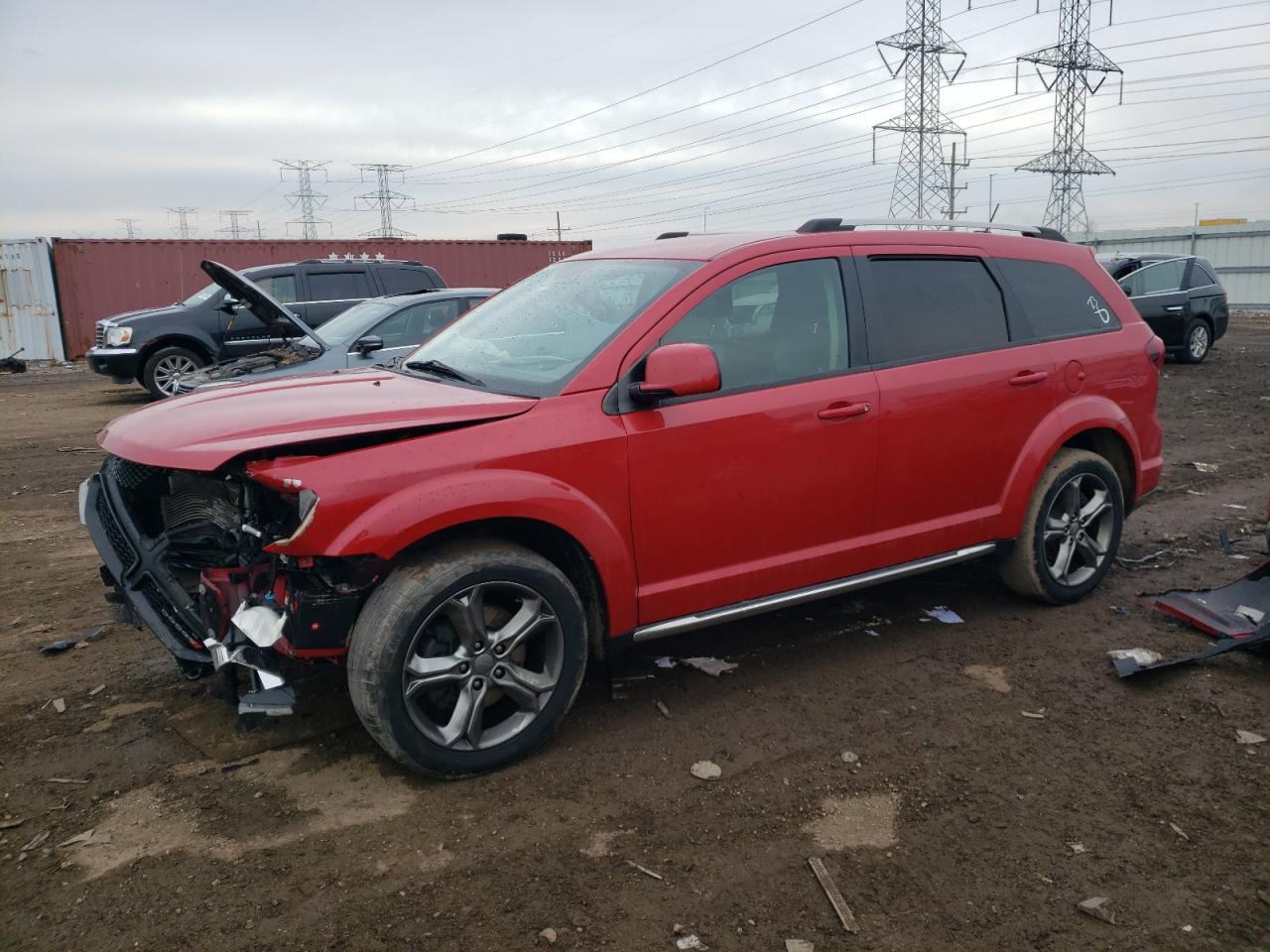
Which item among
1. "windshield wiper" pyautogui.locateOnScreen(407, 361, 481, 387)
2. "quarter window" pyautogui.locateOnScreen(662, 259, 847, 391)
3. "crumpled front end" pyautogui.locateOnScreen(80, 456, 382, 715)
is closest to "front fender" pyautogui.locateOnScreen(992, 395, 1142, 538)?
"quarter window" pyautogui.locateOnScreen(662, 259, 847, 391)

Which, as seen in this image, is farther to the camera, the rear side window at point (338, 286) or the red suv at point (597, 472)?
the rear side window at point (338, 286)

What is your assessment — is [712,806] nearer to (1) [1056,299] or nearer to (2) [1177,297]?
(1) [1056,299]

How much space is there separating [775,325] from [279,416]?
6.46 ft

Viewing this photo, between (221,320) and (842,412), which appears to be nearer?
(842,412)

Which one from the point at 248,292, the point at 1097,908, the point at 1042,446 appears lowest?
the point at 1097,908

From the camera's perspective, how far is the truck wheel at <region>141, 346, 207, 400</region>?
46.1 feet

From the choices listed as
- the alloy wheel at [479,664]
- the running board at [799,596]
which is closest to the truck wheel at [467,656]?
the alloy wheel at [479,664]

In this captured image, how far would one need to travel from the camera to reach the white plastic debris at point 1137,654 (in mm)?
4297

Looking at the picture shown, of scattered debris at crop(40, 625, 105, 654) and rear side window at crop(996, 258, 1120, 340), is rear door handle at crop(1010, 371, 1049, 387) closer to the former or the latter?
rear side window at crop(996, 258, 1120, 340)

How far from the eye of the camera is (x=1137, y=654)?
14.3ft

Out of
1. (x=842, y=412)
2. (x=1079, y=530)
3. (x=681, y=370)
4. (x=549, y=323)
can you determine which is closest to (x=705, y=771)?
(x=681, y=370)

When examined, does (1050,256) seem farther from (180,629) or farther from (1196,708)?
(180,629)

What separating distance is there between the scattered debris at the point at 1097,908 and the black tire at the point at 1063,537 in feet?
7.60

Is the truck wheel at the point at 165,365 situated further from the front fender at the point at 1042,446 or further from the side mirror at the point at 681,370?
the front fender at the point at 1042,446
